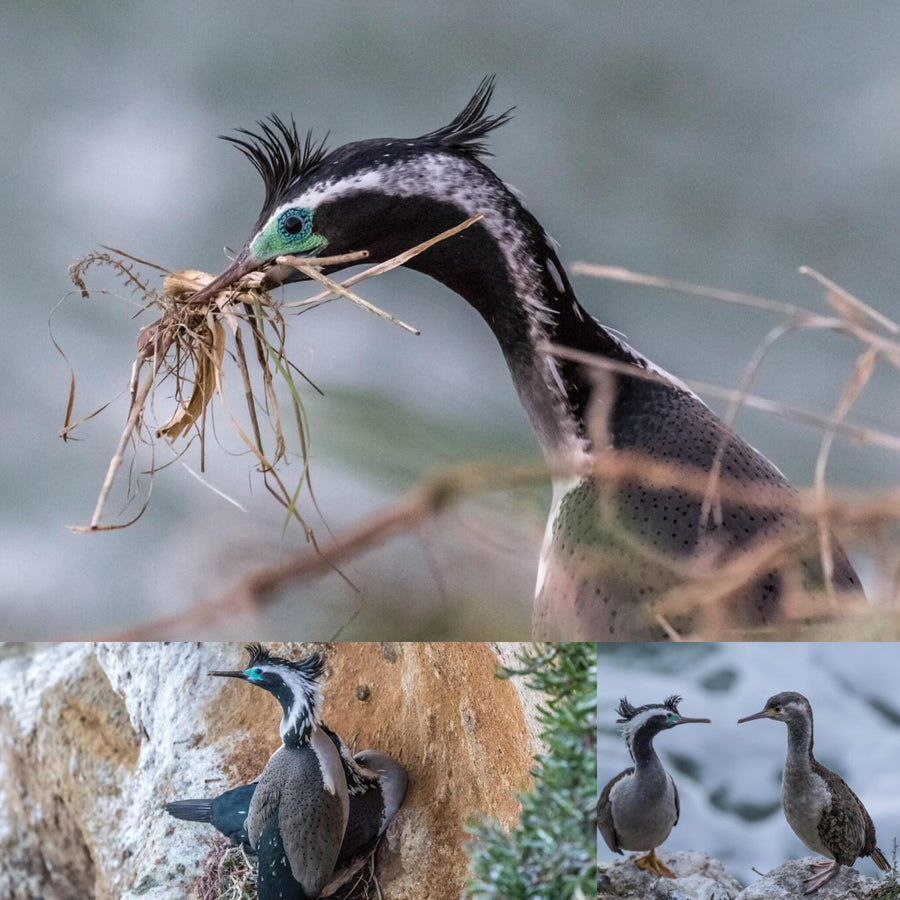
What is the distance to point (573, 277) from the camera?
175 cm

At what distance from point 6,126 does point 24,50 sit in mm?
133

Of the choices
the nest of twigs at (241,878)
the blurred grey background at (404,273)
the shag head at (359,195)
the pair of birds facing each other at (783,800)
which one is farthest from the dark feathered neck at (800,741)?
the shag head at (359,195)

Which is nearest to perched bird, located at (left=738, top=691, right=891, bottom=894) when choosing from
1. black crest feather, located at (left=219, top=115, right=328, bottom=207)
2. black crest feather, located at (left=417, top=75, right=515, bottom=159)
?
black crest feather, located at (left=417, top=75, right=515, bottom=159)

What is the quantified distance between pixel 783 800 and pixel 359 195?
96 cm

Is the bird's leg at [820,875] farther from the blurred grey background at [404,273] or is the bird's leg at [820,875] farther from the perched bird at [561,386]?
the blurred grey background at [404,273]

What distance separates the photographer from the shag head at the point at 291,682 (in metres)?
1.60

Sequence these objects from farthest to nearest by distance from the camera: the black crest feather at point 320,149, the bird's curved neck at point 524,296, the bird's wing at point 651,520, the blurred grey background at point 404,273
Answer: the blurred grey background at point 404,273, the black crest feather at point 320,149, the bird's curved neck at point 524,296, the bird's wing at point 651,520

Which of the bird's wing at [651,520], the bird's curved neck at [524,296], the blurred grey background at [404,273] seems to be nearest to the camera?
the bird's wing at [651,520]

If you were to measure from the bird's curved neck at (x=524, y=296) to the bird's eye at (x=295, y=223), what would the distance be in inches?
6.1

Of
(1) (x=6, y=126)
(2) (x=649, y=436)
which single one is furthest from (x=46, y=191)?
(2) (x=649, y=436)

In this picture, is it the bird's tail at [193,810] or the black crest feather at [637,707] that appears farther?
the bird's tail at [193,810]

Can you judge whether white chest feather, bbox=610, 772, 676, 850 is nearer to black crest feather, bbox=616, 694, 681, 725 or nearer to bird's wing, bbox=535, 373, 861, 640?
black crest feather, bbox=616, 694, 681, 725

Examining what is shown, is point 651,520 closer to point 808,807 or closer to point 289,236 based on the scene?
point 808,807

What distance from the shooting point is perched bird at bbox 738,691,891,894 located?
138 centimetres
